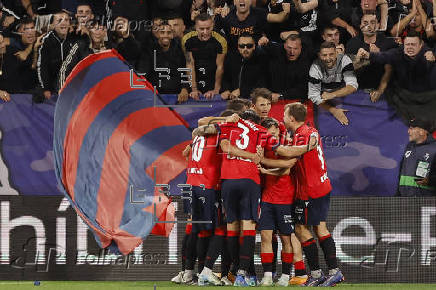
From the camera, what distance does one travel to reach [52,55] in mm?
11320

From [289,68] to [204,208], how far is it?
293cm

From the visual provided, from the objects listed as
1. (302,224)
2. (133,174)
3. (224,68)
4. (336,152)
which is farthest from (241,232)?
(224,68)

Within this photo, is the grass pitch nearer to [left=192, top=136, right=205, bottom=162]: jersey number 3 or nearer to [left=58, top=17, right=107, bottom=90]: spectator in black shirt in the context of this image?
[left=192, top=136, right=205, bottom=162]: jersey number 3

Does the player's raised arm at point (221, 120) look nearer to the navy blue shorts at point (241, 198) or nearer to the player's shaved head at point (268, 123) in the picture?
the player's shaved head at point (268, 123)

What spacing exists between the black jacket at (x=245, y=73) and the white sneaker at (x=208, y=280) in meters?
2.91

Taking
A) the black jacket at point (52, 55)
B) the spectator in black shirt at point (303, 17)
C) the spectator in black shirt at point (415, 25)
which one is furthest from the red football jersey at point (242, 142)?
the spectator in black shirt at point (415, 25)

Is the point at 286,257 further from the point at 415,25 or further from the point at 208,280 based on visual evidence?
the point at 415,25

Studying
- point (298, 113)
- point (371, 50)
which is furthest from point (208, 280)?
point (371, 50)

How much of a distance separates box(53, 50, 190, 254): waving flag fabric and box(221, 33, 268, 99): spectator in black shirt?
39.7 inches

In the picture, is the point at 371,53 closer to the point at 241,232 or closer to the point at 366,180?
the point at 366,180

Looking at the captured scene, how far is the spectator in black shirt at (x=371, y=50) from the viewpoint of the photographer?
11031mm

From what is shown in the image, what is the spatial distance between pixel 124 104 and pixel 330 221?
109 inches

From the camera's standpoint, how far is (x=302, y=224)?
9.02 metres

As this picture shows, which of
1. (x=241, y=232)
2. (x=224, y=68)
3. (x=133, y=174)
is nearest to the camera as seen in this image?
(x=241, y=232)
